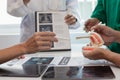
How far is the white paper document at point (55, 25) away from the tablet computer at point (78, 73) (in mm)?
497

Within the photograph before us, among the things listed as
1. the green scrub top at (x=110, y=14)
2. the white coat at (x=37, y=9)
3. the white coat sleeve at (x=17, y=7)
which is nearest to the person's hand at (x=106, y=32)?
the green scrub top at (x=110, y=14)

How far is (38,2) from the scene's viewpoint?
5.45 ft

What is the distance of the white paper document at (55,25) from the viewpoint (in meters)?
1.51

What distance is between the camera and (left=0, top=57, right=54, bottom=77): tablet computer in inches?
37.9

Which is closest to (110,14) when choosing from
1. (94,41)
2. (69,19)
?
(69,19)

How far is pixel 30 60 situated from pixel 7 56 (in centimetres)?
15

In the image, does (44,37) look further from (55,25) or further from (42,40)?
(55,25)

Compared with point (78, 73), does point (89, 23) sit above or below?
above

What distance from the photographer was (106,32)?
1.31 meters

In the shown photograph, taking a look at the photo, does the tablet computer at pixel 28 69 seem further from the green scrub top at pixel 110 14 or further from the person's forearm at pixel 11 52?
the green scrub top at pixel 110 14

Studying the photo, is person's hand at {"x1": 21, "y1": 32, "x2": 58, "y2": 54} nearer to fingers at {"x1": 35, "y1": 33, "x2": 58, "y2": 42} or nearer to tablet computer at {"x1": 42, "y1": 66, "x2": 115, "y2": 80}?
fingers at {"x1": 35, "y1": 33, "x2": 58, "y2": 42}

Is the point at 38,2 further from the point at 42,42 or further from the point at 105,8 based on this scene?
the point at 42,42

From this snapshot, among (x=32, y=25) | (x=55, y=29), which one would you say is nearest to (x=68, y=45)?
(x=55, y=29)

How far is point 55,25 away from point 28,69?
1.78ft
